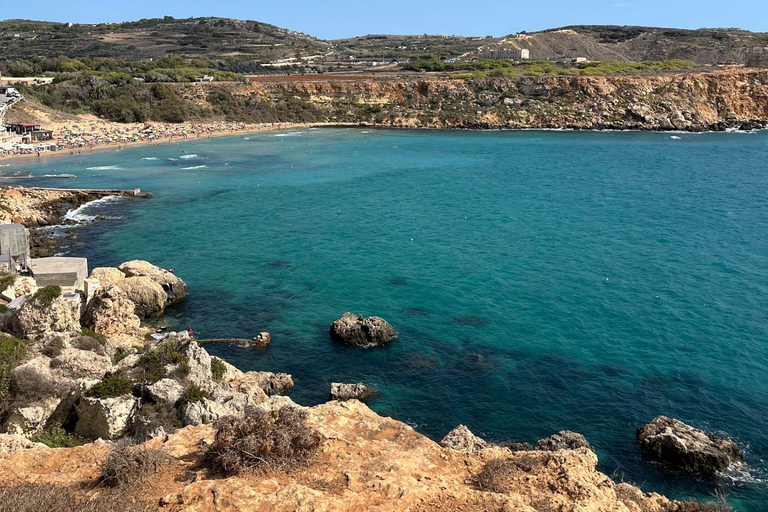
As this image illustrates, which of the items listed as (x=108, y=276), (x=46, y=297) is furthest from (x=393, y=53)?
(x=46, y=297)

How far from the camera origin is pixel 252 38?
7864 inches

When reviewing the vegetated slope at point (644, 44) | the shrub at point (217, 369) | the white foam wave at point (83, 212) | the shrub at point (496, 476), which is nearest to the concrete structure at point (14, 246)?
the shrub at point (217, 369)

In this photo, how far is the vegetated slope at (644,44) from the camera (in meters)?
164

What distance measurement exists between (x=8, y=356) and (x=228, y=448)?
11.0 meters

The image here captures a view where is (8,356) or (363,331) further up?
(8,356)

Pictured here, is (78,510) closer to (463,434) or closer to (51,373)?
(51,373)

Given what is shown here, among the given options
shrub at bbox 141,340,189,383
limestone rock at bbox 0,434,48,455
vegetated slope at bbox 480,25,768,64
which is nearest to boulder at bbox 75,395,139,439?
limestone rock at bbox 0,434,48,455

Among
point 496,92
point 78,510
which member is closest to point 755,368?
point 78,510

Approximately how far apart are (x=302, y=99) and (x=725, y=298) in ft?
296

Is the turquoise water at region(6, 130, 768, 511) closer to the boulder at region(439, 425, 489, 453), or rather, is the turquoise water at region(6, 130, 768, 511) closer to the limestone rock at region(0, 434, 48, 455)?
the boulder at region(439, 425, 489, 453)

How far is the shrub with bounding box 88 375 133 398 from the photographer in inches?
614

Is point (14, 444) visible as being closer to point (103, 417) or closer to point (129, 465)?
point (103, 417)

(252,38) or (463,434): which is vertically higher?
(252,38)

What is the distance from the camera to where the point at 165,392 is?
16188 mm
